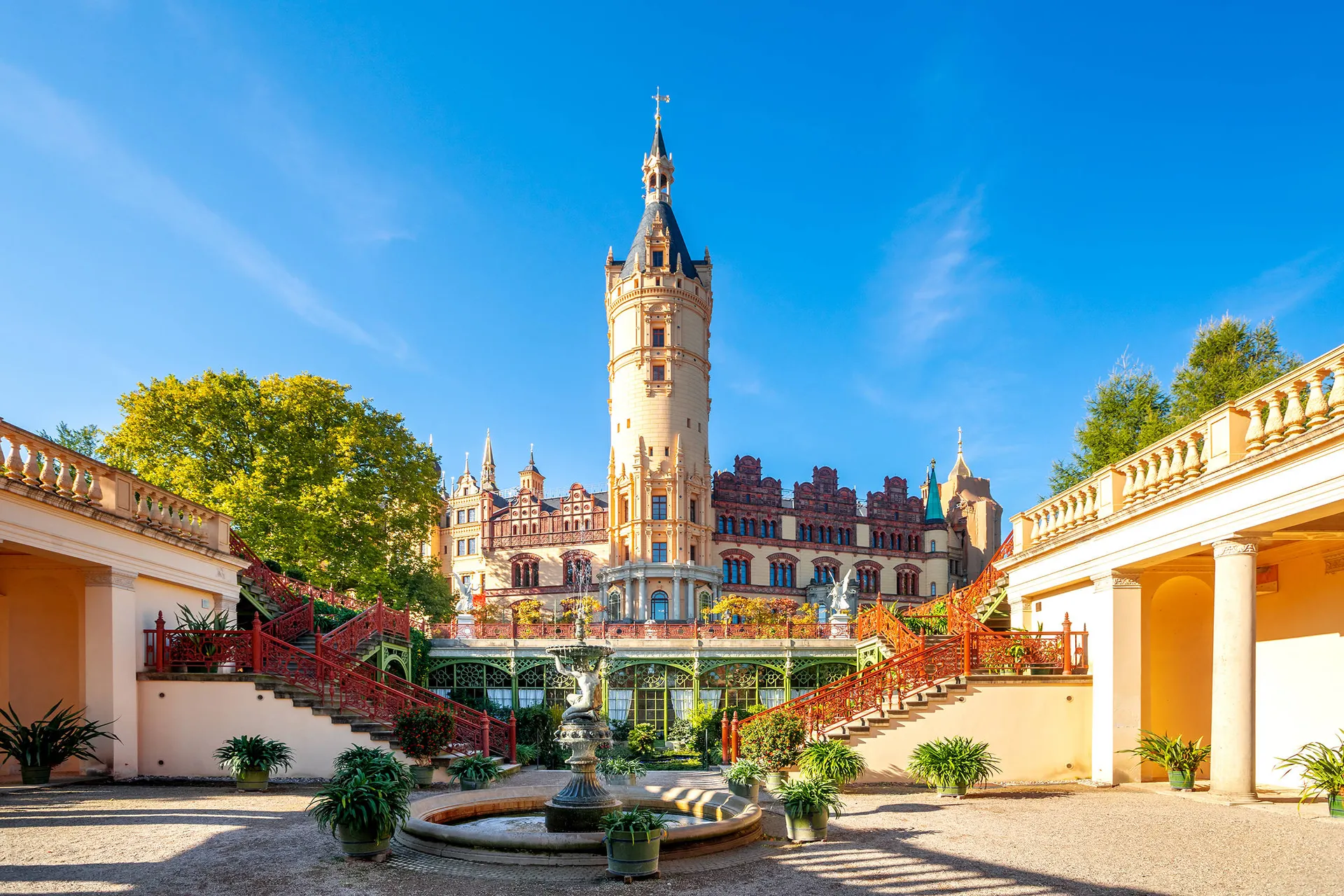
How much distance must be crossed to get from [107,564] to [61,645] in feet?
8.10

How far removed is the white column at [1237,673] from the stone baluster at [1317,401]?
2.17 m

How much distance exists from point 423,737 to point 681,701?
39.1 feet

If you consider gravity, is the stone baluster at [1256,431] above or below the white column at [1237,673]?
above

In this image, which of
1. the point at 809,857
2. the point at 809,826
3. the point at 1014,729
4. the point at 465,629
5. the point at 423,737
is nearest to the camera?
the point at 809,857

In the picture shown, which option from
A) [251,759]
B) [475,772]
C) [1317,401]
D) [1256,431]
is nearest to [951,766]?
[1256,431]

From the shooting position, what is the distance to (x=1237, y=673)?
1173cm

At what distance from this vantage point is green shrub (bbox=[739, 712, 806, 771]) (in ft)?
45.1

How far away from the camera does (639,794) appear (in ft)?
42.6

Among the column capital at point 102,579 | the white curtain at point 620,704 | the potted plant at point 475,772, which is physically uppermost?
the column capital at point 102,579

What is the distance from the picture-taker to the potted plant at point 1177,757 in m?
13.4

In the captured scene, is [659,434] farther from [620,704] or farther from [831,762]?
[831,762]

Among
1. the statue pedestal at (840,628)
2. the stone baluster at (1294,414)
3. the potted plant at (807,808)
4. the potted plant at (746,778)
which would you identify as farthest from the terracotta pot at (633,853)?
A: the statue pedestal at (840,628)

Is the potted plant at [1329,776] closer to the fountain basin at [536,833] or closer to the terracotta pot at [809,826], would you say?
the terracotta pot at [809,826]

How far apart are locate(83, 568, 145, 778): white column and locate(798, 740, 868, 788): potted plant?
1089 centimetres
